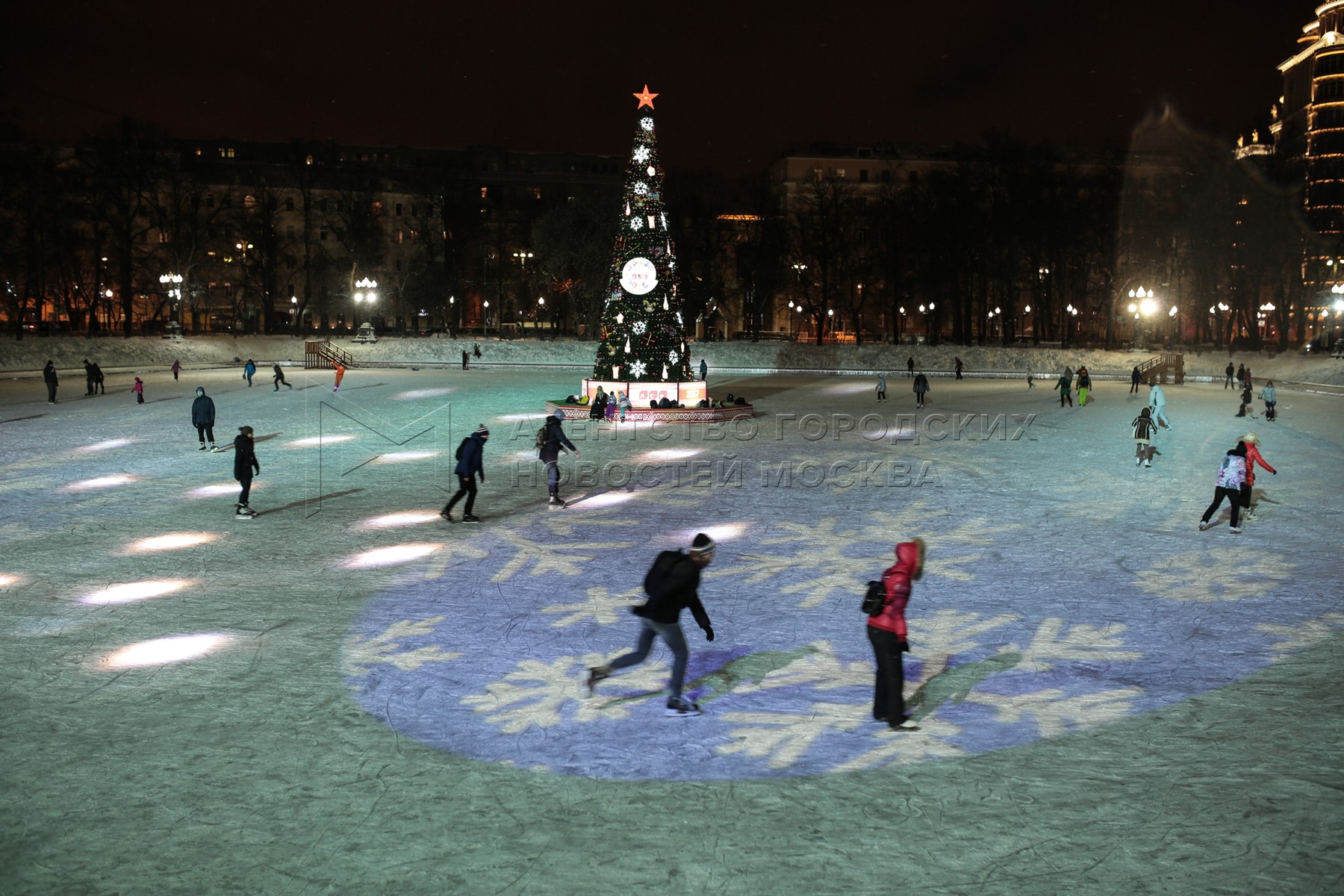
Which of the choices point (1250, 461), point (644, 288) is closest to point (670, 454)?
point (644, 288)

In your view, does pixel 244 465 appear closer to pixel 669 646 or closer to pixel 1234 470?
pixel 669 646

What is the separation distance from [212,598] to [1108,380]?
5155cm

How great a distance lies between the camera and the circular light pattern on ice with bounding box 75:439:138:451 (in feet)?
76.8

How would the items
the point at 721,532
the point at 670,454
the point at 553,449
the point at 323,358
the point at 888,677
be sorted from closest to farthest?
the point at 888,677
the point at 721,532
the point at 553,449
the point at 670,454
the point at 323,358

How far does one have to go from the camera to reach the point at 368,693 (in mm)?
8383

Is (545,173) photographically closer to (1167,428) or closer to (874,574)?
(1167,428)

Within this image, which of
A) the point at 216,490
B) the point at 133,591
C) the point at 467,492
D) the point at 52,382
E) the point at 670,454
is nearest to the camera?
the point at 133,591

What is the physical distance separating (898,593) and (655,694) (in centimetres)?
230

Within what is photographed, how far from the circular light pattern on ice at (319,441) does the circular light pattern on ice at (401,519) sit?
30.9ft

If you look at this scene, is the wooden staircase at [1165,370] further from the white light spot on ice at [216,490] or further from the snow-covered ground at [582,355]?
the white light spot on ice at [216,490]

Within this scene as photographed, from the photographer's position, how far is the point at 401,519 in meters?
16.0

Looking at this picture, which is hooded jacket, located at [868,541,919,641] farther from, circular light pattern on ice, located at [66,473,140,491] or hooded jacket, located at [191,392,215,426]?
hooded jacket, located at [191,392,215,426]

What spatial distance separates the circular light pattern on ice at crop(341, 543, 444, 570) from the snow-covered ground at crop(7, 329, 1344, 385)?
146 feet

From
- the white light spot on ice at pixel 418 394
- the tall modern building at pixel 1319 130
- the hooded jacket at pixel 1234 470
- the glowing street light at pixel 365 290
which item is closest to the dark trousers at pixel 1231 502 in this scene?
the hooded jacket at pixel 1234 470
